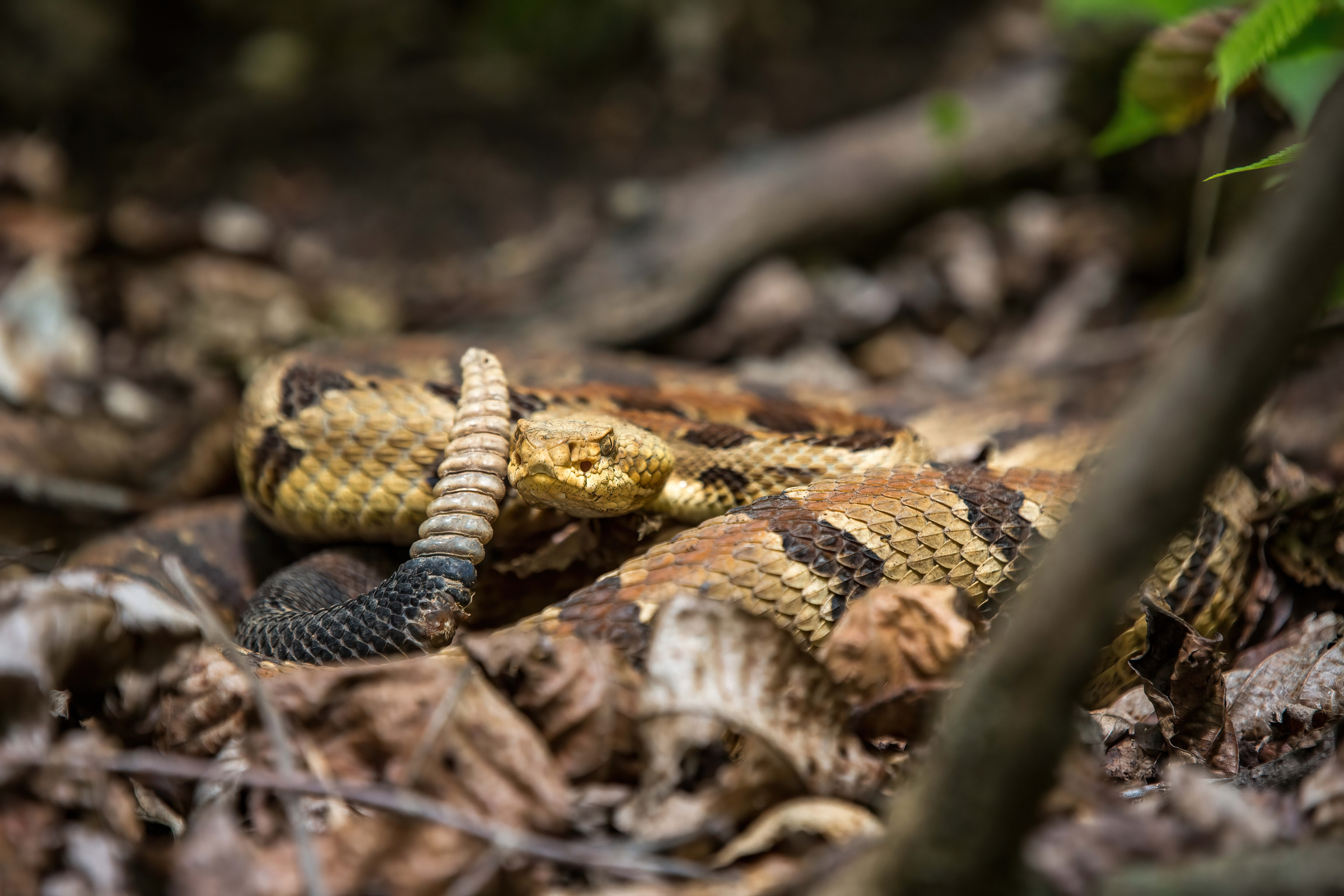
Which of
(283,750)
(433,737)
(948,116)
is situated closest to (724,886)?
(433,737)

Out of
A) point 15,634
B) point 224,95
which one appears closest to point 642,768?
point 15,634

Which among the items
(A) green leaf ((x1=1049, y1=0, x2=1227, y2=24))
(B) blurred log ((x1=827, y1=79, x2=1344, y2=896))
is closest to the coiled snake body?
(B) blurred log ((x1=827, y1=79, x2=1344, y2=896))

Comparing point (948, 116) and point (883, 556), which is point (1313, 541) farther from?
point (948, 116)

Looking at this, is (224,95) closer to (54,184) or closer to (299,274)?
(54,184)

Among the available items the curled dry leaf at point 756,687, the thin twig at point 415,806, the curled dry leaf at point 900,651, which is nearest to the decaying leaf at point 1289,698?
the curled dry leaf at point 900,651

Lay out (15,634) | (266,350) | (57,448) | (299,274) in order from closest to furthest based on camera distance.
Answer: (15,634) < (57,448) < (266,350) < (299,274)

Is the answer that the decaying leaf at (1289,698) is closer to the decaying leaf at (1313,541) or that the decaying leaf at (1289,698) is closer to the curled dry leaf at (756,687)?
the decaying leaf at (1313,541)

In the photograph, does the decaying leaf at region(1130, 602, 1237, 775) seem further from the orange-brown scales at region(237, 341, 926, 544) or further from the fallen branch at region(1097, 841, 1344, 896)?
the orange-brown scales at region(237, 341, 926, 544)

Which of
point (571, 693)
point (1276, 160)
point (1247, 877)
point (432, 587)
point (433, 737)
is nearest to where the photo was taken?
point (1247, 877)
